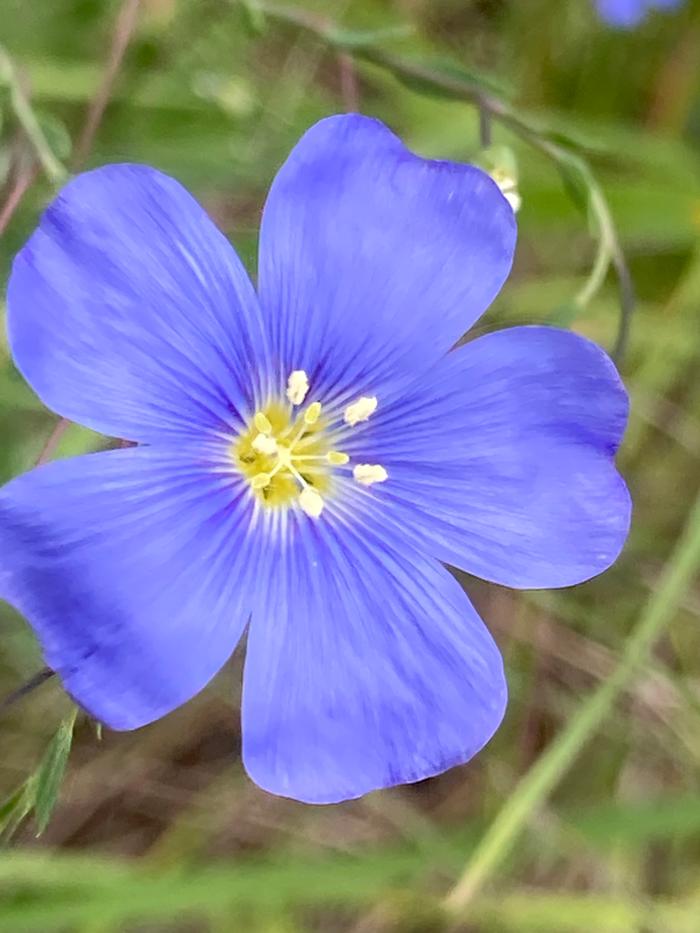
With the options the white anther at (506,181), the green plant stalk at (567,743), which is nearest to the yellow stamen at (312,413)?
the white anther at (506,181)

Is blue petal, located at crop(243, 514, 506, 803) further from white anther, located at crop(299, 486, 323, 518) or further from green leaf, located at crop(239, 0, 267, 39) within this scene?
green leaf, located at crop(239, 0, 267, 39)

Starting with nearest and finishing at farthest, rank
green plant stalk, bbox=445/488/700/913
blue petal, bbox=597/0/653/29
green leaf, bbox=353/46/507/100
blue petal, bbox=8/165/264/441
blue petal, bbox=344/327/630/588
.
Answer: blue petal, bbox=8/165/264/441
blue petal, bbox=344/327/630/588
green leaf, bbox=353/46/507/100
green plant stalk, bbox=445/488/700/913
blue petal, bbox=597/0/653/29

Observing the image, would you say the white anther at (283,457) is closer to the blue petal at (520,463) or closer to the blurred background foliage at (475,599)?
the blue petal at (520,463)

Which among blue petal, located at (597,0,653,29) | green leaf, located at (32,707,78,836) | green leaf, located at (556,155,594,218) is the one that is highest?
blue petal, located at (597,0,653,29)

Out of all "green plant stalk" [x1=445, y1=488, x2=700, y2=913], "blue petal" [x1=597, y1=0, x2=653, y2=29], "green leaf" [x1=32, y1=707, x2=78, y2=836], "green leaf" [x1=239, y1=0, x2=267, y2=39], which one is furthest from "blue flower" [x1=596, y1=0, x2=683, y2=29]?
"green leaf" [x1=32, y1=707, x2=78, y2=836]

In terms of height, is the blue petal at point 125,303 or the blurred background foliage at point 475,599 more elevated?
the blue petal at point 125,303

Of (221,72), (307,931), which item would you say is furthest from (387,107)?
(307,931)

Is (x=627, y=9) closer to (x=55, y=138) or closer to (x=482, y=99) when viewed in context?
(x=482, y=99)
